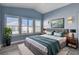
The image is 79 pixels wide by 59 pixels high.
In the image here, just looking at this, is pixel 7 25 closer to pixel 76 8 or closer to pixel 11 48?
pixel 11 48

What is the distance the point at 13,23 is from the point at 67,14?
1.41 m

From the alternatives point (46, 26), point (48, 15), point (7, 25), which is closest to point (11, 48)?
point (7, 25)

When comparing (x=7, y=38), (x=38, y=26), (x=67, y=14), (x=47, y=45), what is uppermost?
(x=67, y=14)

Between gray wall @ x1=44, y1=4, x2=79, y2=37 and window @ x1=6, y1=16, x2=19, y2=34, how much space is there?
82 centimetres

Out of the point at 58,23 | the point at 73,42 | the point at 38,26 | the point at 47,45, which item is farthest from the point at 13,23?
the point at 73,42

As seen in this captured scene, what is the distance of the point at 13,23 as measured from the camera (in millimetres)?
1721

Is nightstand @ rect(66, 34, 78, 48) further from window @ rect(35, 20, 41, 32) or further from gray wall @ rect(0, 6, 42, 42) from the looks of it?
gray wall @ rect(0, 6, 42, 42)

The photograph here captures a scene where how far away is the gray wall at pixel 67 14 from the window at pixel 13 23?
2.71 feet

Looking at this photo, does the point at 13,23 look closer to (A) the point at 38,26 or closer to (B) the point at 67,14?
(A) the point at 38,26

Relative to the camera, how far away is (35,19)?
198cm

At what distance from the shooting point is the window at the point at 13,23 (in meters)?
1.65

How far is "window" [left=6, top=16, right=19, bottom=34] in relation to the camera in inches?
65.0

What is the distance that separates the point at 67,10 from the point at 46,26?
2.42 feet

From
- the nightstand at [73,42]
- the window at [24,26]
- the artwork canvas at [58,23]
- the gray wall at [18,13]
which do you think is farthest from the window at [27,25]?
the nightstand at [73,42]
